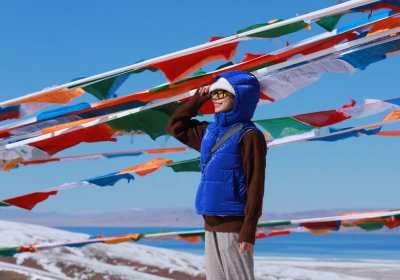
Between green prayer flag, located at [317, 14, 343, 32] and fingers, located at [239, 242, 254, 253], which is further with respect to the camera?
green prayer flag, located at [317, 14, 343, 32]

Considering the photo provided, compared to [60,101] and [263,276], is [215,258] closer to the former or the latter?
[60,101]

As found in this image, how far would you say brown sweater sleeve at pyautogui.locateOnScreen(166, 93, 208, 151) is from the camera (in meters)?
3.40

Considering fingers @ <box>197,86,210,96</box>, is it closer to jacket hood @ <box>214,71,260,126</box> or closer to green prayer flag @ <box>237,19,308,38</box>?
jacket hood @ <box>214,71,260,126</box>

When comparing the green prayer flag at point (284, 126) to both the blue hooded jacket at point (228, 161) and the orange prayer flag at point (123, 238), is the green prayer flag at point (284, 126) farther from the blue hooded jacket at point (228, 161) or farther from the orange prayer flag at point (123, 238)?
the orange prayer flag at point (123, 238)

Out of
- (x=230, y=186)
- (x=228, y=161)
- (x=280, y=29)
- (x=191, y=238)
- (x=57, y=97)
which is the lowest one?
(x=191, y=238)

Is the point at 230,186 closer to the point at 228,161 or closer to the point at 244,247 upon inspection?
the point at 228,161

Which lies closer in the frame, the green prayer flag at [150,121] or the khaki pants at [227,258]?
the khaki pants at [227,258]

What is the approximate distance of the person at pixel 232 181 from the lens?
3074mm

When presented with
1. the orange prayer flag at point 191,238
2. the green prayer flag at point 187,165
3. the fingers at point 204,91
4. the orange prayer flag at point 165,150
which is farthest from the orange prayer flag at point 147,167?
the fingers at point 204,91

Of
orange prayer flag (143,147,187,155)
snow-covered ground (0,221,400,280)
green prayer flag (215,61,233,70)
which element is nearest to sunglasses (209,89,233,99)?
green prayer flag (215,61,233,70)

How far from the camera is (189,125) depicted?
345cm

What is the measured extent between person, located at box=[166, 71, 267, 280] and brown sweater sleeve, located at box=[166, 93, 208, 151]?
0.12 meters

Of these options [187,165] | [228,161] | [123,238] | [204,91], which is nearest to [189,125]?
[204,91]

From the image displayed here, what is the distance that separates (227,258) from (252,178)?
1.25ft
